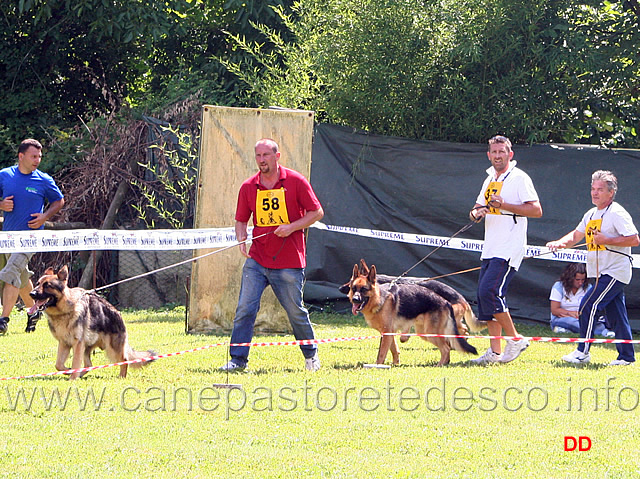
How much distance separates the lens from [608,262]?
8.14 meters

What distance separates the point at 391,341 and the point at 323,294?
431 cm

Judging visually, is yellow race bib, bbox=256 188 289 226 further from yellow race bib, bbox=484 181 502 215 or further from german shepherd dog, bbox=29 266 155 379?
yellow race bib, bbox=484 181 502 215

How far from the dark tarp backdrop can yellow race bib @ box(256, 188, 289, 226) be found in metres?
4.52

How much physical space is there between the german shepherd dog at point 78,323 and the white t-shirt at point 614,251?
14.0 ft

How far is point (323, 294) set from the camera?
12.1 metres

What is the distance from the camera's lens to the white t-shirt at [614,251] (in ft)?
26.4

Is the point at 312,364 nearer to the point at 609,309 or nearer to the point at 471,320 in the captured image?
the point at 471,320

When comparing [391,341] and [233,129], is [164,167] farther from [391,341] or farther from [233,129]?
[391,341]

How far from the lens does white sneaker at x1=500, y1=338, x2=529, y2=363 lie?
796cm

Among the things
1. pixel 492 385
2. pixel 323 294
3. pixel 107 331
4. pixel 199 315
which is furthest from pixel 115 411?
pixel 323 294

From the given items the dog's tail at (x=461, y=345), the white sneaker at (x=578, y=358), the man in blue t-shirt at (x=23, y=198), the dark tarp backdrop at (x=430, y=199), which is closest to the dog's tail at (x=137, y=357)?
the dog's tail at (x=461, y=345)

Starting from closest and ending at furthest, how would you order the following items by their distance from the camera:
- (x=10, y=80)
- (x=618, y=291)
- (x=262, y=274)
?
(x=262, y=274), (x=618, y=291), (x=10, y=80)

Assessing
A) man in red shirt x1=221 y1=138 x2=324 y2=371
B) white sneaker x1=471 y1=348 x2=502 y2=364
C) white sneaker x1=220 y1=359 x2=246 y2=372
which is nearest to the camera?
white sneaker x1=220 y1=359 x2=246 y2=372

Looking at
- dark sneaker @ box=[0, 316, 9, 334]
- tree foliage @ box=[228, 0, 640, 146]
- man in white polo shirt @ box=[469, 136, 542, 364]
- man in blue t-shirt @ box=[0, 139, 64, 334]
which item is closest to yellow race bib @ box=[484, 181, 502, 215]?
man in white polo shirt @ box=[469, 136, 542, 364]
